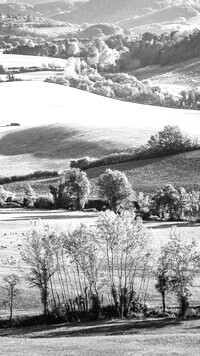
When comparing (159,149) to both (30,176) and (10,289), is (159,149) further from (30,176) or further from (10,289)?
(10,289)

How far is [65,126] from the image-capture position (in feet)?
601

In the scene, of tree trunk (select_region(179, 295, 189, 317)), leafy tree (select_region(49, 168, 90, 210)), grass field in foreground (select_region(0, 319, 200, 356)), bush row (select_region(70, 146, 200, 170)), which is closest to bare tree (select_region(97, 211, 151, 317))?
tree trunk (select_region(179, 295, 189, 317))

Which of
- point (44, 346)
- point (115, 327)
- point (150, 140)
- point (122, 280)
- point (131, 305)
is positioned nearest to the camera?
point (44, 346)

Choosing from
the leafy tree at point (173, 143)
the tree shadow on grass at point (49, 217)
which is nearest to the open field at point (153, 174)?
the leafy tree at point (173, 143)

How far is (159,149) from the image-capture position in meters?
144

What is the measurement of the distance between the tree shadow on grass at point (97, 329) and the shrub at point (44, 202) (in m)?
57.6

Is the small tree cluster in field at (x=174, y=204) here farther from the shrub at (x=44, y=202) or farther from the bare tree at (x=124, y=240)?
the bare tree at (x=124, y=240)

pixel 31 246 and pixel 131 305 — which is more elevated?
pixel 31 246

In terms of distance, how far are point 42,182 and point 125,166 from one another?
54.6 feet

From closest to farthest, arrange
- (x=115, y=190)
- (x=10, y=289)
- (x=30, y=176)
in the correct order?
1. (x=10, y=289)
2. (x=115, y=190)
3. (x=30, y=176)

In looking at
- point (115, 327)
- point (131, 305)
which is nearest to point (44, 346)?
point (115, 327)

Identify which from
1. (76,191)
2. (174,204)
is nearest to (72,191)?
(76,191)

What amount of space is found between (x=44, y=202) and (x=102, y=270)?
49.3 meters

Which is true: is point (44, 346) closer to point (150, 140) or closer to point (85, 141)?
point (150, 140)
